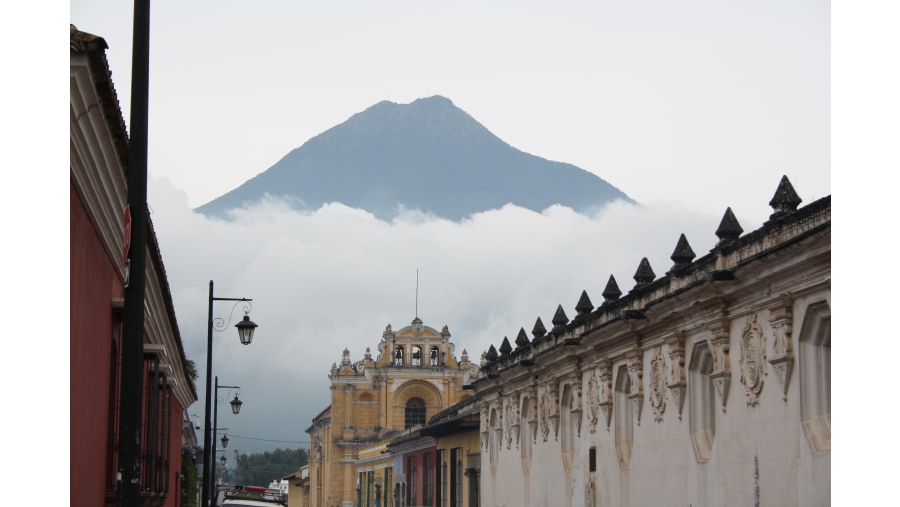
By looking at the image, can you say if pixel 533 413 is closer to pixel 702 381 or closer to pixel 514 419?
pixel 514 419

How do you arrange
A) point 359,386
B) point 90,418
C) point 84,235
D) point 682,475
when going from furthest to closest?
point 359,386 < point 682,475 < point 90,418 < point 84,235

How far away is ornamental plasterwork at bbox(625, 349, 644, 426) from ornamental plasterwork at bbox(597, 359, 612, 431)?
5.18 ft

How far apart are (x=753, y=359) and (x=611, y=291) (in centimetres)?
848

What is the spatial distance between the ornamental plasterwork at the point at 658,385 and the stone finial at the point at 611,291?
371cm

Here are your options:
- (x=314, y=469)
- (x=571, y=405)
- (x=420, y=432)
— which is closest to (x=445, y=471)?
(x=420, y=432)

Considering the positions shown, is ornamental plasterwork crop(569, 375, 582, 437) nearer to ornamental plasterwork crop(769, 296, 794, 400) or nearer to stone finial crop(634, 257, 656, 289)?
stone finial crop(634, 257, 656, 289)

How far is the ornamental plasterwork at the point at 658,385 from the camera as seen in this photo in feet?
70.5

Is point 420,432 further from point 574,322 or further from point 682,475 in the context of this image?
point 682,475

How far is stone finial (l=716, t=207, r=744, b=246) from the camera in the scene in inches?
731

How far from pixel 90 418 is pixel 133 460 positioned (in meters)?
3.01

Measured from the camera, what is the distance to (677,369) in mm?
20594

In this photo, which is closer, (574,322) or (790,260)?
(790,260)

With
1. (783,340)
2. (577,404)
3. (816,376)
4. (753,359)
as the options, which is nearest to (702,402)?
(753,359)

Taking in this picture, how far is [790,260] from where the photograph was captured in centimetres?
1571
